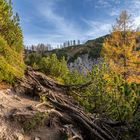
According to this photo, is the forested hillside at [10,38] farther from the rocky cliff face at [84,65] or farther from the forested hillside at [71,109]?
the rocky cliff face at [84,65]

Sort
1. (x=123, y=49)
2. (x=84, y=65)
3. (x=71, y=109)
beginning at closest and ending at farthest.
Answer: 1. (x=71, y=109)
2. (x=84, y=65)
3. (x=123, y=49)

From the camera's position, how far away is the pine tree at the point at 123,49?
944 inches

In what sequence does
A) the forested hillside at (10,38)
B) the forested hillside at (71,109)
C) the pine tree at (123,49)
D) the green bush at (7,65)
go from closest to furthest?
1. the forested hillside at (71,109)
2. the green bush at (7,65)
3. the forested hillside at (10,38)
4. the pine tree at (123,49)

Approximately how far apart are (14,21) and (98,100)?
8.61 metres

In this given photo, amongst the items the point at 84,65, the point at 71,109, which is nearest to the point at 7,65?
the point at 71,109

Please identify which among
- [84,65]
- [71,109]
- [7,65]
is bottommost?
[71,109]

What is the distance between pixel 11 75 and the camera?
38.3 feet

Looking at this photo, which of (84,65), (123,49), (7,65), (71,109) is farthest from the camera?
(123,49)

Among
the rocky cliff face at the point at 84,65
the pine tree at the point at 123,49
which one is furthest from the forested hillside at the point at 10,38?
the pine tree at the point at 123,49

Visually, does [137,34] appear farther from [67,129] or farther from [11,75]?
[67,129]

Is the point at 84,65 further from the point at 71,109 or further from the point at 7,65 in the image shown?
the point at 71,109

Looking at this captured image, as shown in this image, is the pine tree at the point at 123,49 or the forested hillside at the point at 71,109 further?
the pine tree at the point at 123,49

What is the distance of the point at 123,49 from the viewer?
2428 cm

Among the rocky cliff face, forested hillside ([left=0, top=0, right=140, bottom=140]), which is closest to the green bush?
forested hillside ([left=0, top=0, right=140, bottom=140])
